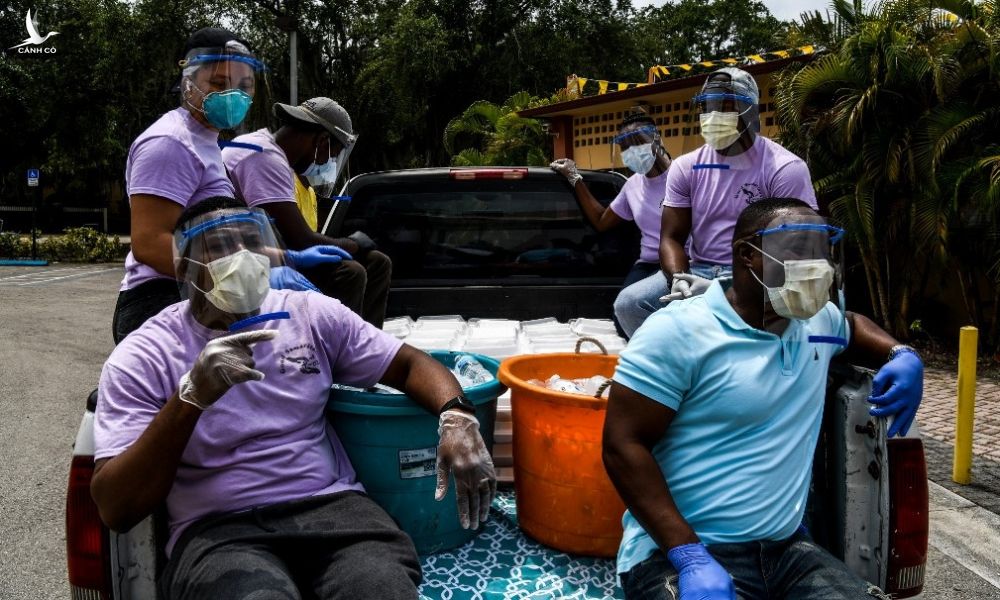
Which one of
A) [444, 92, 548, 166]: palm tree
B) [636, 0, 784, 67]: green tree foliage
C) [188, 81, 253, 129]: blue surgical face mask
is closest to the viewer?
[188, 81, 253, 129]: blue surgical face mask

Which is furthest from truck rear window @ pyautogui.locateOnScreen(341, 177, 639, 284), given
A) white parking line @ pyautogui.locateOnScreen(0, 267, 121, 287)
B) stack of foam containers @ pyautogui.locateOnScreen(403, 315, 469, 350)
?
white parking line @ pyautogui.locateOnScreen(0, 267, 121, 287)

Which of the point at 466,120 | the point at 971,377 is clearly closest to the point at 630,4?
the point at 466,120

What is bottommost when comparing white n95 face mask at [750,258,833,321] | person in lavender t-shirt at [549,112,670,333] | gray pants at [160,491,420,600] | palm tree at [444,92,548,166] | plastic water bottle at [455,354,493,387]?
gray pants at [160,491,420,600]

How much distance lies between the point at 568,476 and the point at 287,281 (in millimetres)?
968

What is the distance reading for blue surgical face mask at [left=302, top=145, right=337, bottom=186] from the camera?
349cm

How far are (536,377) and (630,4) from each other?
927 inches

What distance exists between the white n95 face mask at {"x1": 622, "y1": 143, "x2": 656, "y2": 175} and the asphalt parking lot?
247 centimetres

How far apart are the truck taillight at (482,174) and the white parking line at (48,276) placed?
601 inches

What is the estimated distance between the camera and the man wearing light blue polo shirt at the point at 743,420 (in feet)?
6.43

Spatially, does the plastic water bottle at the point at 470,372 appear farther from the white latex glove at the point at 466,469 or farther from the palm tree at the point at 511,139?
the palm tree at the point at 511,139

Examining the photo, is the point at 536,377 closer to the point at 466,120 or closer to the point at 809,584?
the point at 809,584

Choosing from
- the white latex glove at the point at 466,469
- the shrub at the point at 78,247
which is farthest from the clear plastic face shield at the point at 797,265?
the shrub at the point at 78,247

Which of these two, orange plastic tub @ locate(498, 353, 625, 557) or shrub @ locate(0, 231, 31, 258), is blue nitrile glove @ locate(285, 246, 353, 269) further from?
shrub @ locate(0, 231, 31, 258)

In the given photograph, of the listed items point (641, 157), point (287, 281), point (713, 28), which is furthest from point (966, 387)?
point (713, 28)
